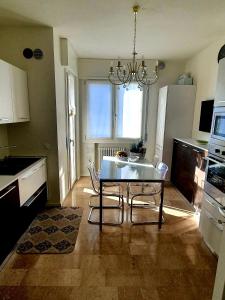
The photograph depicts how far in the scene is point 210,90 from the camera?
3.40m

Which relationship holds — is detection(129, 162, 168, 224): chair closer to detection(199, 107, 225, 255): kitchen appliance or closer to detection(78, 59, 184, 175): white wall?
detection(199, 107, 225, 255): kitchen appliance

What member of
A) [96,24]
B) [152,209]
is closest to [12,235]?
[152,209]

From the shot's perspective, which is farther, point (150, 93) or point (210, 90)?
point (150, 93)

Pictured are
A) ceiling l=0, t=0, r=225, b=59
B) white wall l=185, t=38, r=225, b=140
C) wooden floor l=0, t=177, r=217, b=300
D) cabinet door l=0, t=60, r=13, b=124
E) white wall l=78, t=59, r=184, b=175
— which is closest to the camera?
wooden floor l=0, t=177, r=217, b=300

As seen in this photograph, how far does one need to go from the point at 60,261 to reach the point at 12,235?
611 millimetres

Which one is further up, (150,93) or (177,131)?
(150,93)

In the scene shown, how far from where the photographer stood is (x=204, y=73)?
144 inches

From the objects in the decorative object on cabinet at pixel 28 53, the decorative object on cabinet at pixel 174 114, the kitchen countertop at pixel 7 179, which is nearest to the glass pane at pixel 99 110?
the decorative object on cabinet at pixel 174 114

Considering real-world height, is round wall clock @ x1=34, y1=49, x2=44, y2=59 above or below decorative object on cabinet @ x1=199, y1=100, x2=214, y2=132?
above

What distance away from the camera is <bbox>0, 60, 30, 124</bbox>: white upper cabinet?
229 centimetres

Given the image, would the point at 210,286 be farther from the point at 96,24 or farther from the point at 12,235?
the point at 96,24

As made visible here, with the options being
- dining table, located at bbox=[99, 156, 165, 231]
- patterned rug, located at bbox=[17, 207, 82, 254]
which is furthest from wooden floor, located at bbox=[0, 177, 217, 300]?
dining table, located at bbox=[99, 156, 165, 231]

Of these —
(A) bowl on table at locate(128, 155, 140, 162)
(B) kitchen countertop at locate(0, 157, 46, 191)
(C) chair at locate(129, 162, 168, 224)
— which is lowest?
(C) chair at locate(129, 162, 168, 224)

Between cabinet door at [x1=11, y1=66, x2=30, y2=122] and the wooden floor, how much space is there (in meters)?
1.75
